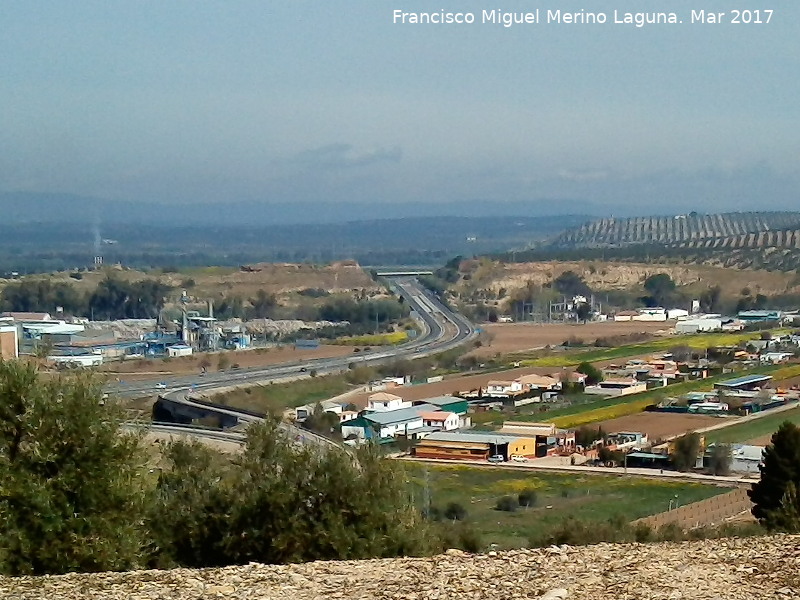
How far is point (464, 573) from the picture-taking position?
669 centimetres

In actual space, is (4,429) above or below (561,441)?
above

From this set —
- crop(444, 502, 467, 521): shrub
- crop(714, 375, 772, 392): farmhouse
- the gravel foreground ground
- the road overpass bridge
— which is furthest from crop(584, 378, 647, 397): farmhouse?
the road overpass bridge

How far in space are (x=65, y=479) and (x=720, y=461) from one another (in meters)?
16.1

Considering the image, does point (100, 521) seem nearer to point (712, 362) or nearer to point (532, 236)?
point (712, 362)

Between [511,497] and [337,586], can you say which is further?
[511,497]

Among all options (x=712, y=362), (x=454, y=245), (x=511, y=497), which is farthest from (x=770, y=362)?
(x=454, y=245)

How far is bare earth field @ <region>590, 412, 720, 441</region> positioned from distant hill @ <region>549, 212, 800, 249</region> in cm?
5194

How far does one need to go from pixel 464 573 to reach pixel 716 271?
211 feet

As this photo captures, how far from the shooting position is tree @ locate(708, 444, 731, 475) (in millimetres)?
21422

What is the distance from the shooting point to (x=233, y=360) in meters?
46.6

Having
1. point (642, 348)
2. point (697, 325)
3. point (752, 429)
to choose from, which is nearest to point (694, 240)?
point (697, 325)

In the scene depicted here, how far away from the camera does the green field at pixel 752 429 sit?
2430 centimetres

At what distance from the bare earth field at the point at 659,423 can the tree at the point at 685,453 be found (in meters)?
2.04

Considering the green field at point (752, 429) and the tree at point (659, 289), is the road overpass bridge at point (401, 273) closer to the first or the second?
the tree at point (659, 289)
